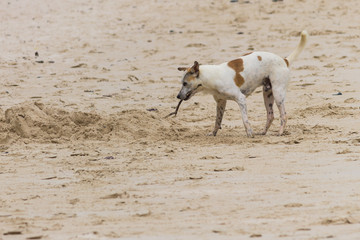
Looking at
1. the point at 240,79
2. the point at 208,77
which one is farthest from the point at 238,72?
the point at 208,77

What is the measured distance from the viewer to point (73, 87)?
1295cm

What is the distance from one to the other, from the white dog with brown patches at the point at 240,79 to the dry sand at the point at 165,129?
0.47m

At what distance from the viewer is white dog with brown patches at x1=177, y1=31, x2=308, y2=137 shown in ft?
31.1

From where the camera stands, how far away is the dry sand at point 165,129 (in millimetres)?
5762

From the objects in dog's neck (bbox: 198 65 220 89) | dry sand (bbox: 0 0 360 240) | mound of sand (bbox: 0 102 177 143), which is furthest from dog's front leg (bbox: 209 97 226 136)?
mound of sand (bbox: 0 102 177 143)

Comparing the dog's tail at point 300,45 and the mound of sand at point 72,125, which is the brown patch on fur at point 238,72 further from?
the mound of sand at point 72,125

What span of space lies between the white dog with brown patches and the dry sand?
47cm

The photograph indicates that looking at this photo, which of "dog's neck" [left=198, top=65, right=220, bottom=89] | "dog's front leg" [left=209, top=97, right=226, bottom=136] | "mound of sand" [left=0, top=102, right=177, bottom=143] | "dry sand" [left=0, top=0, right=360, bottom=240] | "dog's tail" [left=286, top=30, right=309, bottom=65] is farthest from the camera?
"dog's tail" [left=286, top=30, right=309, bottom=65]

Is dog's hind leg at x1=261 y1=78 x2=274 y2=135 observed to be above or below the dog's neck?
below

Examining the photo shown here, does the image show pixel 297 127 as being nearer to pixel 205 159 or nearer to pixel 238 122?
pixel 238 122

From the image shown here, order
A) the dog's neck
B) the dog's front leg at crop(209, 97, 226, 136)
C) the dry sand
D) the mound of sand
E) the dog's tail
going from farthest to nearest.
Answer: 1. the dog's tail
2. the dog's front leg at crop(209, 97, 226, 136)
3. the mound of sand
4. the dog's neck
5. the dry sand

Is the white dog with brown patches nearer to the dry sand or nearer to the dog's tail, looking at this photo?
the dog's tail

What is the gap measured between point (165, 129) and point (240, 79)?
1.22 m

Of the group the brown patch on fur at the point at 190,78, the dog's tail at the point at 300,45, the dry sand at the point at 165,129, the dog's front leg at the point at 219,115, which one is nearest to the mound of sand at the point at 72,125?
the dry sand at the point at 165,129
